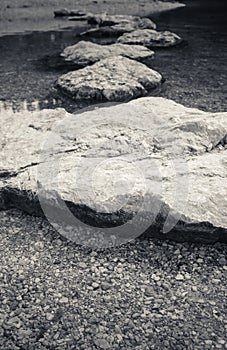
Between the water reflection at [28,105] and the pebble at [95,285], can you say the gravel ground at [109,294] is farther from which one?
the water reflection at [28,105]

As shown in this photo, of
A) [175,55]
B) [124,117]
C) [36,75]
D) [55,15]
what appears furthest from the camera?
[55,15]

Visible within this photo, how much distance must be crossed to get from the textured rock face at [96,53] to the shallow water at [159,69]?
0.96ft

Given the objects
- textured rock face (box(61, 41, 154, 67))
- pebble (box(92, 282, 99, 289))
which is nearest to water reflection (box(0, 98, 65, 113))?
textured rock face (box(61, 41, 154, 67))

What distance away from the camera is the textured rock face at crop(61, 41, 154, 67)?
6.69 metres

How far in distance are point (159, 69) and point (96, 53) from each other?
1057 millimetres

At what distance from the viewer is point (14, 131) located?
11.8ft

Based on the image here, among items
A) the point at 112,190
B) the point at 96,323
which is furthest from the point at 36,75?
the point at 96,323

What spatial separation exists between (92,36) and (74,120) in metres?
6.79

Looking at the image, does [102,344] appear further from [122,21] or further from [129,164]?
[122,21]

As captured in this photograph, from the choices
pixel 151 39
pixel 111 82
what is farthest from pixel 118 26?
pixel 111 82

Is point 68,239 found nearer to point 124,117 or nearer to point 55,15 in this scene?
point 124,117

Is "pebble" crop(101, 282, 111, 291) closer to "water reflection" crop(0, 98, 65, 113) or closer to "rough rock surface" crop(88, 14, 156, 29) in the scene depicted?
"water reflection" crop(0, 98, 65, 113)

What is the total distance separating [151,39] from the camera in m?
8.34

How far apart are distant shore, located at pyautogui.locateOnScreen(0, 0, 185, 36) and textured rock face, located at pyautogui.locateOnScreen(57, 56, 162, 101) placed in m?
5.11
